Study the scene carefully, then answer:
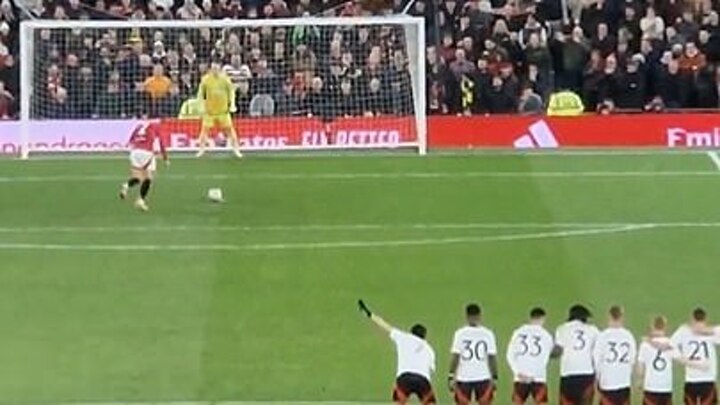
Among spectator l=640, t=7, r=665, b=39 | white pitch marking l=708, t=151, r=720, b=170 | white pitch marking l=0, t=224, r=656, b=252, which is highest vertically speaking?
spectator l=640, t=7, r=665, b=39

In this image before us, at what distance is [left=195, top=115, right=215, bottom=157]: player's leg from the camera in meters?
43.8

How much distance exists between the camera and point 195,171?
141 feet

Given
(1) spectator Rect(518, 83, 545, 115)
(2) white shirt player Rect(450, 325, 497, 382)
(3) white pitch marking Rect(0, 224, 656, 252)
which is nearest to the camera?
(2) white shirt player Rect(450, 325, 497, 382)

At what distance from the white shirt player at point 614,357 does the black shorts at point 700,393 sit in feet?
2.31

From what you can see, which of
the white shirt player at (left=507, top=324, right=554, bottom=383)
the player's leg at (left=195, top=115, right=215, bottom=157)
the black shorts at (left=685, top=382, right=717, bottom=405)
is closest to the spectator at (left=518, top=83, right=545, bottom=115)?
the player's leg at (left=195, top=115, right=215, bottom=157)

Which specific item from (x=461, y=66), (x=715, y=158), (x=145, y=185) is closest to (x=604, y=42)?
(x=461, y=66)

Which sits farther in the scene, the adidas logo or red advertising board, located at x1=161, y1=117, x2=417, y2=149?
the adidas logo

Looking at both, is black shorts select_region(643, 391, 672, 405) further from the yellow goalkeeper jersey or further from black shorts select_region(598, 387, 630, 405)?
the yellow goalkeeper jersey

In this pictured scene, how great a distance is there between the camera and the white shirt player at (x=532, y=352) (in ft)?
76.0

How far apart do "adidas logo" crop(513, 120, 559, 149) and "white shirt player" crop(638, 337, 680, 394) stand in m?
23.2

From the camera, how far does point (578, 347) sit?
76.3 feet

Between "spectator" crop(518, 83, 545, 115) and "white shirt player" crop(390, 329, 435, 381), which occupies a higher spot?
"spectator" crop(518, 83, 545, 115)

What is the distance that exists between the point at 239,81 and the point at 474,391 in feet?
79.6

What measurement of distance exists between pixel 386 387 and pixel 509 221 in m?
11.2
